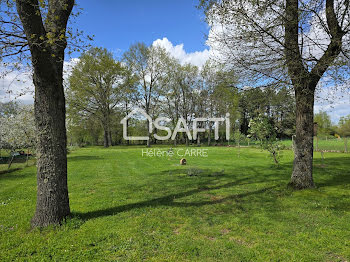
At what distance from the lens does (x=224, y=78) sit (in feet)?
20.7

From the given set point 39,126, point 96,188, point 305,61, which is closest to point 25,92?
point 39,126

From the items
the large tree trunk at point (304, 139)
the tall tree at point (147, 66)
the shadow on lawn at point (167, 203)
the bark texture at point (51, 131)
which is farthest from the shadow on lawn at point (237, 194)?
the tall tree at point (147, 66)

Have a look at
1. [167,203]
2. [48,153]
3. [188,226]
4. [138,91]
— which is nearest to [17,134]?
[48,153]

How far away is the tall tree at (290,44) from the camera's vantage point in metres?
5.12

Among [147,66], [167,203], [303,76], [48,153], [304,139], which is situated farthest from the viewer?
[147,66]

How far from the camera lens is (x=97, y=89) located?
28.0 metres

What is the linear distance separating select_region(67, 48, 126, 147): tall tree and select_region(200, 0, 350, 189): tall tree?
24.0 metres

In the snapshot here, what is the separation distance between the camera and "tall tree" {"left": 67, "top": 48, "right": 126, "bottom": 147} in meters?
26.9

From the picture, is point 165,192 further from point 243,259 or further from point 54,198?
point 243,259

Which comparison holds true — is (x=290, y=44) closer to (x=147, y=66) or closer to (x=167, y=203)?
(x=167, y=203)

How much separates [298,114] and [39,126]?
6.57 m

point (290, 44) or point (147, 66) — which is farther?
point (147, 66)

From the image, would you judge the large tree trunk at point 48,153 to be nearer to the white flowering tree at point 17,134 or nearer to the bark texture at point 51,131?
the bark texture at point 51,131

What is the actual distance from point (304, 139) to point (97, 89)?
2711 cm
